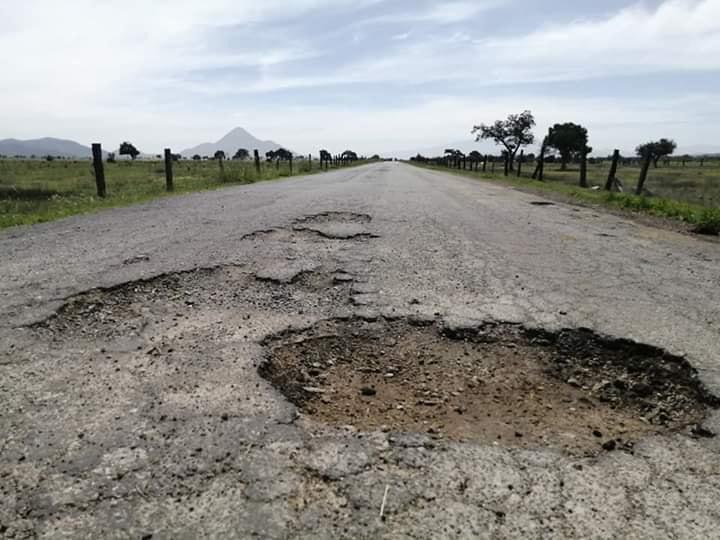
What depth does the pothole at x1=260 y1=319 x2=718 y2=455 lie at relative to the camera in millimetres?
2432

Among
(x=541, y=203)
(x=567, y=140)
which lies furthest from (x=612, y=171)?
(x=567, y=140)

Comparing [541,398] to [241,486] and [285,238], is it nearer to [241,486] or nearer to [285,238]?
[241,486]

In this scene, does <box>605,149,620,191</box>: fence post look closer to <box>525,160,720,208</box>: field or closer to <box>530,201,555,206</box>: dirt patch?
<box>525,160,720,208</box>: field

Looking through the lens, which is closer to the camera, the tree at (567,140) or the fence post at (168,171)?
the fence post at (168,171)

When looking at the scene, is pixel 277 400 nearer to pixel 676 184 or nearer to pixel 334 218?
pixel 334 218

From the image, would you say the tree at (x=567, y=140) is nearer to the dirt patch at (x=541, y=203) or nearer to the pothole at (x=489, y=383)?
the dirt patch at (x=541, y=203)

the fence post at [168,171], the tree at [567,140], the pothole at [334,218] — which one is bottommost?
the pothole at [334,218]

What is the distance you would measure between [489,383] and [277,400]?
123cm

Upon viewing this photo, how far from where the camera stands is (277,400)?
2564 mm

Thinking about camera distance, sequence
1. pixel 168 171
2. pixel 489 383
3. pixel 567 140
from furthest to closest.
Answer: pixel 567 140, pixel 168 171, pixel 489 383

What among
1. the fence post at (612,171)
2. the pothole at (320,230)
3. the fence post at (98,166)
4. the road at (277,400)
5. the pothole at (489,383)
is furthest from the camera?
the fence post at (612,171)

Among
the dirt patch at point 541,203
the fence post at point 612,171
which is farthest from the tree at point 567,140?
the dirt patch at point 541,203

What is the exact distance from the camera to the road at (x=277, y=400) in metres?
1.77

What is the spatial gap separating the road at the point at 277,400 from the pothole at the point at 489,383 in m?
0.12
